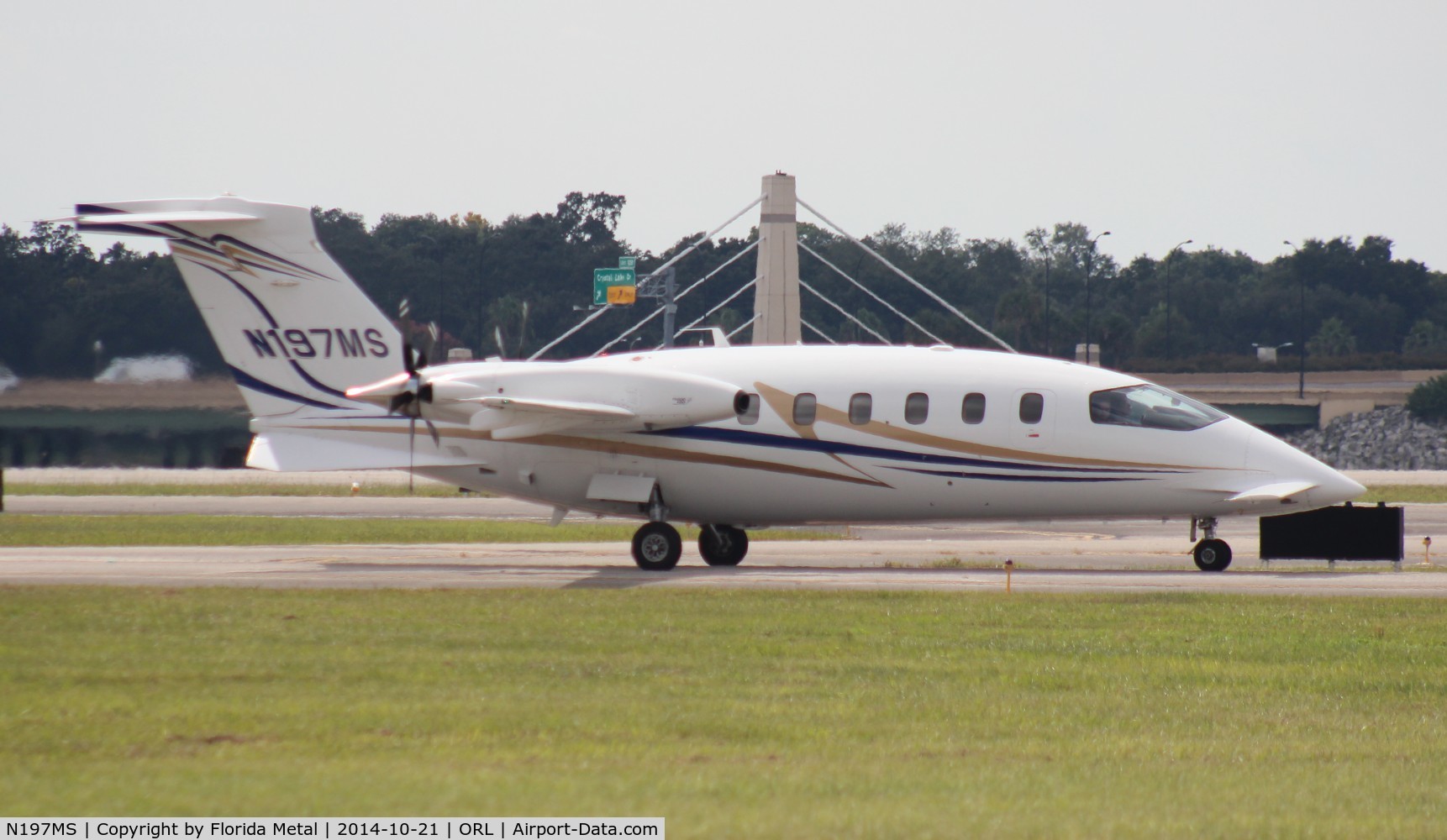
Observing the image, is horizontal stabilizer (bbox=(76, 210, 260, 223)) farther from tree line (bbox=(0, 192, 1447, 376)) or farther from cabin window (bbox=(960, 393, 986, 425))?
cabin window (bbox=(960, 393, 986, 425))

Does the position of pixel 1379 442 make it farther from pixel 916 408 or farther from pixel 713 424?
pixel 713 424

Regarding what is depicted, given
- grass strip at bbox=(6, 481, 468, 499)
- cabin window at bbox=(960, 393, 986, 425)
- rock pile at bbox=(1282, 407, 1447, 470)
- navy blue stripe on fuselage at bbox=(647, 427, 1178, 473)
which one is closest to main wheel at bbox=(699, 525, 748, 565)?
navy blue stripe on fuselage at bbox=(647, 427, 1178, 473)

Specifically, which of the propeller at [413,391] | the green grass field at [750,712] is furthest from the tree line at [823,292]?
the green grass field at [750,712]

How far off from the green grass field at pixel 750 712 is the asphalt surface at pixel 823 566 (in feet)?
8.31

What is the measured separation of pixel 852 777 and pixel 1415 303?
484ft

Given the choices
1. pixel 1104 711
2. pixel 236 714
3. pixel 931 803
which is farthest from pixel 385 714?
pixel 1104 711

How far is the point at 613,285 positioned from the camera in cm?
8131

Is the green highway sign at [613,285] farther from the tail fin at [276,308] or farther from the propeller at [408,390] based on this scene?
the propeller at [408,390]

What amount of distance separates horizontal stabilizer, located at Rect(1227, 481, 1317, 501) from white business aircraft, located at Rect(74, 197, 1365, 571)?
30 millimetres

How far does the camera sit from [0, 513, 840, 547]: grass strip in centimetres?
3303

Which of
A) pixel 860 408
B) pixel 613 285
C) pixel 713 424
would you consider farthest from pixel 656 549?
pixel 613 285

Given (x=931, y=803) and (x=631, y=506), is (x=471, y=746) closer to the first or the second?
(x=931, y=803)

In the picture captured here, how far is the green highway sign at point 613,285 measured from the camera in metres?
80.8
